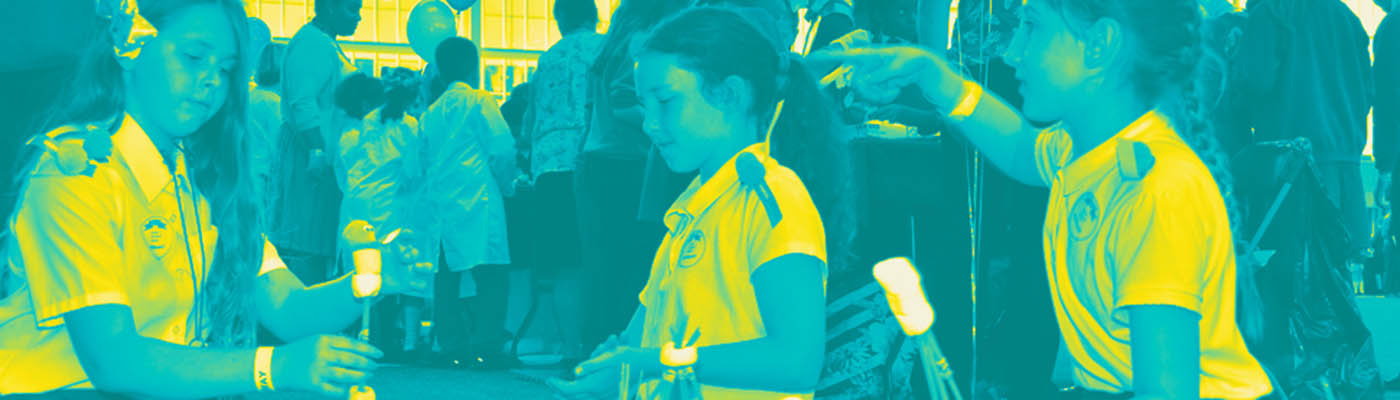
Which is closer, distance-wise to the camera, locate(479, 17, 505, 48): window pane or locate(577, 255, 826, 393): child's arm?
locate(577, 255, 826, 393): child's arm

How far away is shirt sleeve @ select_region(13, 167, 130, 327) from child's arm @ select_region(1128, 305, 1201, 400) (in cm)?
108

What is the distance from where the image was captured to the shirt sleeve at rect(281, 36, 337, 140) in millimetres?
5340

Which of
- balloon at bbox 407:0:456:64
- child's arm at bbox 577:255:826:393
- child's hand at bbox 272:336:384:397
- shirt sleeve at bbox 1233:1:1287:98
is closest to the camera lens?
child's hand at bbox 272:336:384:397

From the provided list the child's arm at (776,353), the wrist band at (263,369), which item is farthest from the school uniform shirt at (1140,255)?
the wrist band at (263,369)

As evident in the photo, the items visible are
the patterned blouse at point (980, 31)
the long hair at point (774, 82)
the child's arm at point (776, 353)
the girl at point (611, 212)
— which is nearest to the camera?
the child's arm at point (776, 353)

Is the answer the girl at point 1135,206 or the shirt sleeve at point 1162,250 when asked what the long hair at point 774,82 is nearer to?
the girl at point 1135,206

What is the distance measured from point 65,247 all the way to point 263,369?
249 mm

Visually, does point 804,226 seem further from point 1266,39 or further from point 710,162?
point 1266,39

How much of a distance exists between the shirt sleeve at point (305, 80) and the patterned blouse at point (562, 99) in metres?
Answer: 0.73

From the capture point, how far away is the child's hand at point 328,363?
1.79 m

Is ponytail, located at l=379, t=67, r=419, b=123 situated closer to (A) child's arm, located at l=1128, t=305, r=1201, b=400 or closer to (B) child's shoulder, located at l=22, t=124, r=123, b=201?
(B) child's shoulder, located at l=22, t=124, r=123, b=201

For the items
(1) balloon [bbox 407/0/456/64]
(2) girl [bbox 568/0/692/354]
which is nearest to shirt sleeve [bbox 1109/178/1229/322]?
(2) girl [bbox 568/0/692/354]

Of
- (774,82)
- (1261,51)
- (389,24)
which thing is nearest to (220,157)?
(774,82)

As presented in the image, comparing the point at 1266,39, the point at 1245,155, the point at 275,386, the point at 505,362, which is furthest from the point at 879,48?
the point at 505,362
